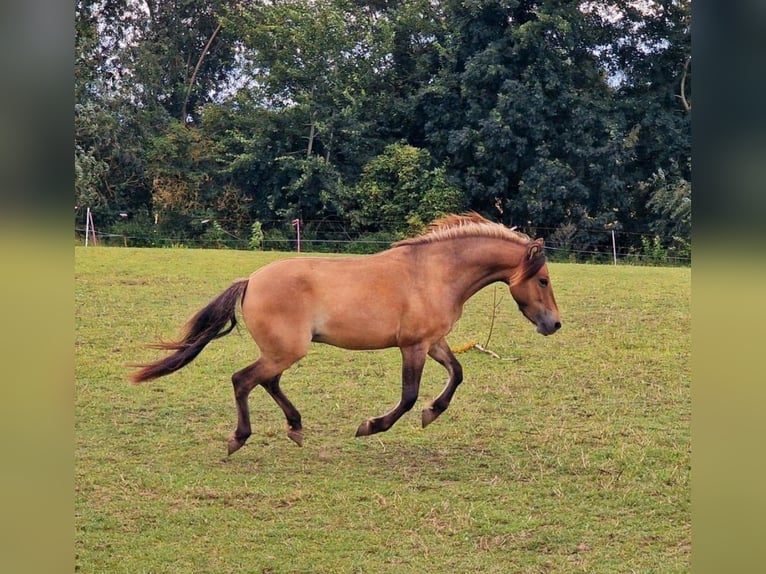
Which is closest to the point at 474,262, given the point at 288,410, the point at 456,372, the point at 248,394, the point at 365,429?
the point at 456,372

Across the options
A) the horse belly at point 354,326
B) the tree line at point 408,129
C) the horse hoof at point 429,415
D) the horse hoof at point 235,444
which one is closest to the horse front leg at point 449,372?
the horse hoof at point 429,415

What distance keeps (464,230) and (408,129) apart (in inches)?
49.7

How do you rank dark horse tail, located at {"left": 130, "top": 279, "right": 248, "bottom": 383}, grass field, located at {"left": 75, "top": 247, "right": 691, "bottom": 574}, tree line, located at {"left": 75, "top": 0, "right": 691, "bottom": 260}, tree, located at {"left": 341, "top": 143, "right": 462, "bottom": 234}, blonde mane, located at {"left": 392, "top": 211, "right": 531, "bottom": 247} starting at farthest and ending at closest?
1. tree line, located at {"left": 75, "top": 0, "right": 691, "bottom": 260}
2. tree, located at {"left": 341, "top": 143, "right": 462, "bottom": 234}
3. blonde mane, located at {"left": 392, "top": 211, "right": 531, "bottom": 247}
4. dark horse tail, located at {"left": 130, "top": 279, "right": 248, "bottom": 383}
5. grass field, located at {"left": 75, "top": 247, "right": 691, "bottom": 574}

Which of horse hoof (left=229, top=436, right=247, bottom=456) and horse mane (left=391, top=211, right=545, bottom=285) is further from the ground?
horse mane (left=391, top=211, right=545, bottom=285)

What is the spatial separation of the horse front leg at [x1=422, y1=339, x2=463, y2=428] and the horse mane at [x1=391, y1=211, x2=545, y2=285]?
1.78 ft

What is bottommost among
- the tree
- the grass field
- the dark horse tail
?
the grass field

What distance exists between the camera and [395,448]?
449 centimetres

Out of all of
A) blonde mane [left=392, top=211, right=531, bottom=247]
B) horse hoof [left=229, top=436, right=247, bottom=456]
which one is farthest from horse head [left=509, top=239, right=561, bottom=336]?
horse hoof [left=229, top=436, right=247, bottom=456]

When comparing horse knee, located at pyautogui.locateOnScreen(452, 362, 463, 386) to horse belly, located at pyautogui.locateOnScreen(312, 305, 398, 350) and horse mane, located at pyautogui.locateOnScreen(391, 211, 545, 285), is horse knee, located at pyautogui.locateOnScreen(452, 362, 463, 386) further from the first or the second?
horse mane, located at pyautogui.locateOnScreen(391, 211, 545, 285)

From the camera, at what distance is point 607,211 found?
5.21 m

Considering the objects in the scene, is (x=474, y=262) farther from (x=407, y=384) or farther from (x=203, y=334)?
(x=203, y=334)

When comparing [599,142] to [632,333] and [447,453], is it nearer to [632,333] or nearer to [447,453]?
[632,333]

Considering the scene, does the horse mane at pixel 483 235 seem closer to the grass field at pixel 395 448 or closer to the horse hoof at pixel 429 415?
the horse hoof at pixel 429 415

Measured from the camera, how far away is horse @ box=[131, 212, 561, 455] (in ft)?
13.5
